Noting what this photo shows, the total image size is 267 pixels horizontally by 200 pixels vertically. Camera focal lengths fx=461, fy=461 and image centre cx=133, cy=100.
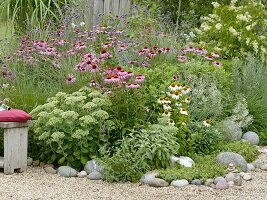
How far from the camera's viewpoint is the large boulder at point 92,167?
516 cm

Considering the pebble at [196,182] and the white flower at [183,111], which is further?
the white flower at [183,111]

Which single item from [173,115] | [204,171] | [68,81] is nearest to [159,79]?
[173,115]

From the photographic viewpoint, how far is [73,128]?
5.26 meters

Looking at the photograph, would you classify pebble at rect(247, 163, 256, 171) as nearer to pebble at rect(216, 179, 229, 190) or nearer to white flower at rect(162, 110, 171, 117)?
pebble at rect(216, 179, 229, 190)

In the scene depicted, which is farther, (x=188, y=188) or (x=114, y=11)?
(x=114, y=11)

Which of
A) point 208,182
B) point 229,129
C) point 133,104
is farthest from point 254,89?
point 208,182

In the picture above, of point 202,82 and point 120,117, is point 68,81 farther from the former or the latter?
point 202,82

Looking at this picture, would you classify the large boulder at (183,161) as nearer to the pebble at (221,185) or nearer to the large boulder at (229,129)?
the pebble at (221,185)

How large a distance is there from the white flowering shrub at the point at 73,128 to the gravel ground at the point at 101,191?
14.2 inches

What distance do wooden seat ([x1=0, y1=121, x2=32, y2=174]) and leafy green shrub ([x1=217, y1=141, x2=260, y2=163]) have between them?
249cm

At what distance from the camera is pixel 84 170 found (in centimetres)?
530

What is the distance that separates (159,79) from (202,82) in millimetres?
833

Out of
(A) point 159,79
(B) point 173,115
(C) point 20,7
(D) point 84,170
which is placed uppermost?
(C) point 20,7

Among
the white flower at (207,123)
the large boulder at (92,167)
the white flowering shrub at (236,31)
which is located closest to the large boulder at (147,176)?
the large boulder at (92,167)
